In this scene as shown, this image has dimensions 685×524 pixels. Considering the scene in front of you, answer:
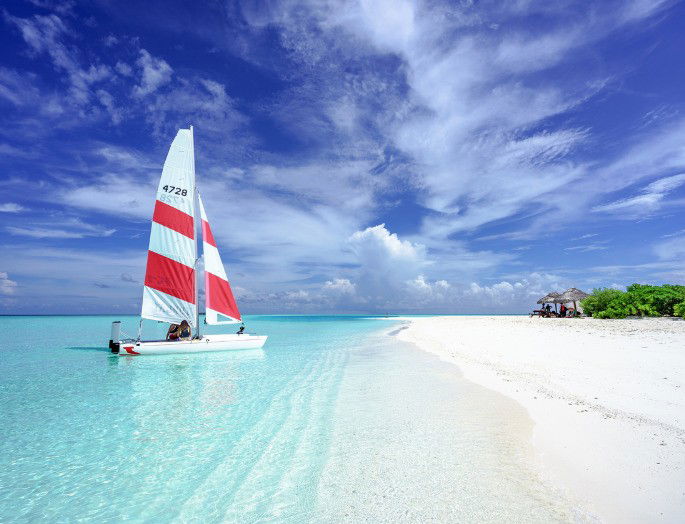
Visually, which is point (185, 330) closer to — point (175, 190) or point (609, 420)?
point (175, 190)

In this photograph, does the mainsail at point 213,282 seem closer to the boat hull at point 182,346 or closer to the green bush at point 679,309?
the boat hull at point 182,346

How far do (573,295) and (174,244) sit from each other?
147 ft

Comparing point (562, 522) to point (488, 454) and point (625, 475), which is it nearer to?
point (625, 475)

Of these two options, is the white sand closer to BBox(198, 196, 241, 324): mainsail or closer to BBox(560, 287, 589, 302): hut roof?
BBox(198, 196, 241, 324): mainsail

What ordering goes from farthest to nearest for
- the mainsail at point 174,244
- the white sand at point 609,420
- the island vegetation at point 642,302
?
the island vegetation at point 642,302 < the mainsail at point 174,244 < the white sand at point 609,420

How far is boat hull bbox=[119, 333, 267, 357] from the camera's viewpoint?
18.6m

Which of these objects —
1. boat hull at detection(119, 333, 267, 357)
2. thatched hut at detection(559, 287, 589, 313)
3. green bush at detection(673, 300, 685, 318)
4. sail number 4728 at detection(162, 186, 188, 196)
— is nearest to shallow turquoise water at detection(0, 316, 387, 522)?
boat hull at detection(119, 333, 267, 357)

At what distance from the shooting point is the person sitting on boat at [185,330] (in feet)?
65.7

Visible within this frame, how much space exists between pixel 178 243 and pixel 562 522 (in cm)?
2037

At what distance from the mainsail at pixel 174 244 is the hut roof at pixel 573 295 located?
139ft

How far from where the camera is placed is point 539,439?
609cm

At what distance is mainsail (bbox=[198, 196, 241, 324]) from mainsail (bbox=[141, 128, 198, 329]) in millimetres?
1115

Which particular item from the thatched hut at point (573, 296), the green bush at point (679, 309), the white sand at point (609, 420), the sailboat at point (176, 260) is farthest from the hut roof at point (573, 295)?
the sailboat at point (176, 260)

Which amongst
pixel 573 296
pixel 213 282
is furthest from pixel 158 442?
pixel 573 296
